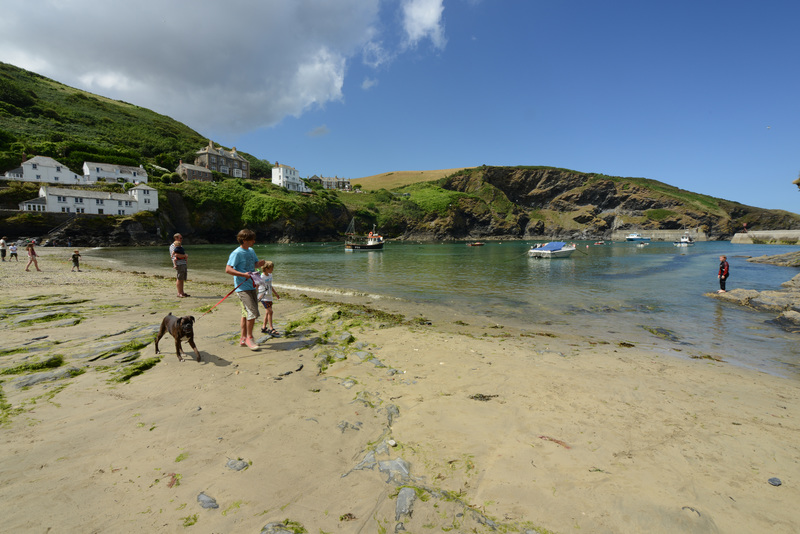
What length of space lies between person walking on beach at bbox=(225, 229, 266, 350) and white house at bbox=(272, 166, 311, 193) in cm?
→ 11475

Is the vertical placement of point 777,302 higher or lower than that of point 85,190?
lower

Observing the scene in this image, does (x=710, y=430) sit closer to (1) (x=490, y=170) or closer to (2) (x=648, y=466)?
(2) (x=648, y=466)

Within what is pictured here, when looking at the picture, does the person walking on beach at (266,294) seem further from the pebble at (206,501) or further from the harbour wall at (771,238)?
the harbour wall at (771,238)

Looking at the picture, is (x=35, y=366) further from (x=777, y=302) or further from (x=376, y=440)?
(x=777, y=302)

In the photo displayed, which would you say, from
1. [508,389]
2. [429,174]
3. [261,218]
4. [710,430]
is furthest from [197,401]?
[429,174]

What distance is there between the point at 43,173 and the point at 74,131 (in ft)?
142

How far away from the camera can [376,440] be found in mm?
4062

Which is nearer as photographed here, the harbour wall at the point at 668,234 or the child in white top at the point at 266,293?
the child in white top at the point at 266,293

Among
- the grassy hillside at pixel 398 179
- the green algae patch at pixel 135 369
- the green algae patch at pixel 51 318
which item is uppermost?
the grassy hillside at pixel 398 179

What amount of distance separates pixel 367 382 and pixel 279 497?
286 centimetres

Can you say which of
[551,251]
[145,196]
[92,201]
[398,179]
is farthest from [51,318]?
[398,179]

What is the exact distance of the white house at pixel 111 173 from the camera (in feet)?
235

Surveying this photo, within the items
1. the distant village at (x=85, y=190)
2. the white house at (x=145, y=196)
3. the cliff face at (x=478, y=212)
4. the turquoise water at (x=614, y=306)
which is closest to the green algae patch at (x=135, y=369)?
the turquoise water at (x=614, y=306)

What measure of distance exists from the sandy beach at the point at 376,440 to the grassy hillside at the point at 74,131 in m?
89.8
